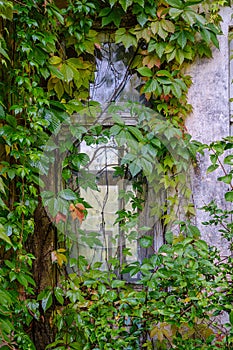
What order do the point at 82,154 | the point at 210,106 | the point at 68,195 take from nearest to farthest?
the point at 68,195 < the point at 82,154 < the point at 210,106

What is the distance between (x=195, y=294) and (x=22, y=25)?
4.42 feet

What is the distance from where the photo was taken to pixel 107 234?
83.4 inches

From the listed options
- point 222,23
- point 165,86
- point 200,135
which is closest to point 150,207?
point 200,135

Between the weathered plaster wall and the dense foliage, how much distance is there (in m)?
0.06

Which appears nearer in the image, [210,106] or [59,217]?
[59,217]

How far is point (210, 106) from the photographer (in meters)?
2.08

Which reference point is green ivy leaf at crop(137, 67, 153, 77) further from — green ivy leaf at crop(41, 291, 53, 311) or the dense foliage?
green ivy leaf at crop(41, 291, 53, 311)

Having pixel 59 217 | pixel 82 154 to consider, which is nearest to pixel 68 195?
pixel 59 217

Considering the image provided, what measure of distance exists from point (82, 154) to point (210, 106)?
725 mm

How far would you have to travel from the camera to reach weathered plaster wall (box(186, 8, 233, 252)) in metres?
2.08

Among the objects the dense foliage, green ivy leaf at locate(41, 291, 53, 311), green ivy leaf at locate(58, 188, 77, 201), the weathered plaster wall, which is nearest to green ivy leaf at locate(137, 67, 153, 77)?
the dense foliage

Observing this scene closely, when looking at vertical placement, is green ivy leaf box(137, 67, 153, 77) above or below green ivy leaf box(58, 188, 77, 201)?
above

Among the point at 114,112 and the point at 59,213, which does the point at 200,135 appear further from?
Answer: the point at 59,213

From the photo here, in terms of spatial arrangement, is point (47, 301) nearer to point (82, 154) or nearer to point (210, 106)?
point (82, 154)
